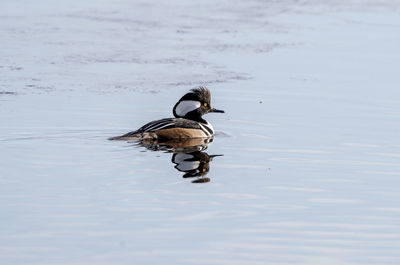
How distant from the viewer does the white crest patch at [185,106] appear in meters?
11.9

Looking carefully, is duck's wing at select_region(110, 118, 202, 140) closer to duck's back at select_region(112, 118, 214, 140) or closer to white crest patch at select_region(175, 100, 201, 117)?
duck's back at select_region(112, 118, 214, 140)

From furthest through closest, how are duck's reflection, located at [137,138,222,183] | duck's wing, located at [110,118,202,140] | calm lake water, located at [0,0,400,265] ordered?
1. duck's wing, located at [110,118,202,140]
2. duck's reflection, located at [137,138,222,183]
3. calm lake water, located at [0,0,400,265]

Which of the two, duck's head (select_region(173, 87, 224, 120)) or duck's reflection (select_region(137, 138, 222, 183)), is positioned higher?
duck's head (select_region(173, 87, 224, 120))

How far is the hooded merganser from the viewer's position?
35.7 ft

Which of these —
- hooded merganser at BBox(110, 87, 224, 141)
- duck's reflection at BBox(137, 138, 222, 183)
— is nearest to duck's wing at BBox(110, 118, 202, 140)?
hooded merganser at BBox(110, 87, 224, 141)

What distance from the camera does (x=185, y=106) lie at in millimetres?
11945

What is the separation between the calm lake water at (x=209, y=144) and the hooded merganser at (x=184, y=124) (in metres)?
0.28

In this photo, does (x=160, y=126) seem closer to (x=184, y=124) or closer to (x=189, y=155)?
(x=184, y=124)

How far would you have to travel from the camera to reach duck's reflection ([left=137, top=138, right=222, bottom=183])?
9.01 metres

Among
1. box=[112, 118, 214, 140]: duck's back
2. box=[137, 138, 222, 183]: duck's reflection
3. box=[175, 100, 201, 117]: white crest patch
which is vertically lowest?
box=[137, 138, 222, 183]: duck's reflection

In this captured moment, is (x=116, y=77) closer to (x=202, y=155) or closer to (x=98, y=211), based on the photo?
(x=202, y=155)

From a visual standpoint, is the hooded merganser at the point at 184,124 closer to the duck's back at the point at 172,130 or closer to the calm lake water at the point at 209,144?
the duck's back at the point at 172,130

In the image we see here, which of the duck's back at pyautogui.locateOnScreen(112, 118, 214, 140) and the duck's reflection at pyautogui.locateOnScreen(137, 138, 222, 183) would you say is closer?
the duck's reflection at pyautogui.locateOnScreen(137, 138, 222, 183)

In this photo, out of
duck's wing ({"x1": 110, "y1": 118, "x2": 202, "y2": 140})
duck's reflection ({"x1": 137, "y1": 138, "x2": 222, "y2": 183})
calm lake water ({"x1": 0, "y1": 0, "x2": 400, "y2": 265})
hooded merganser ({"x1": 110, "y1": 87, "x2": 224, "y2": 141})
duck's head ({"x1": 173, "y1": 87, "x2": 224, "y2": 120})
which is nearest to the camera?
calm lake water ({"x1": 0, "y1": 0, "x2": 400, "y2": 265})
